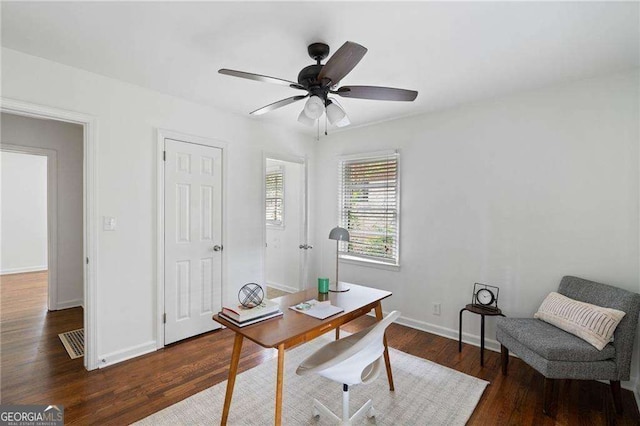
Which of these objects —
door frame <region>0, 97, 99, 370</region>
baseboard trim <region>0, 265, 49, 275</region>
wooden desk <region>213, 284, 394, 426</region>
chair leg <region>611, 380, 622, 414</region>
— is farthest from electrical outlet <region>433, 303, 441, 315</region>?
baseboard trim <region>0, 265, 49, 275</region>

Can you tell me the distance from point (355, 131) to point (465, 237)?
1.93 metres

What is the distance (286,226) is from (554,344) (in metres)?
3.59

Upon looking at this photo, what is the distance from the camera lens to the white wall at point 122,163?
2299mm

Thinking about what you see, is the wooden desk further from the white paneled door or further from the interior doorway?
the interior doorway

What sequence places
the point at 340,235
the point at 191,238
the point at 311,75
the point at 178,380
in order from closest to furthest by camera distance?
1. the point at 311,75
2. the point at 178,380
3. the point at 340,235
4. the point at 191,238

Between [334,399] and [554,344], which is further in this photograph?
[334,399]

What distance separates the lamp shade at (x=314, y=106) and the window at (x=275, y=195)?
9.80 feet

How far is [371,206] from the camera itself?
12.8 feet

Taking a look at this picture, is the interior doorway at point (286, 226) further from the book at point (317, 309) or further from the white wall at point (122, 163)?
the book at point (317, 309)

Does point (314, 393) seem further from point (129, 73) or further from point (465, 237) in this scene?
point (129, 73)

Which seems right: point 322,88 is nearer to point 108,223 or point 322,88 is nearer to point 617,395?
point 108,223

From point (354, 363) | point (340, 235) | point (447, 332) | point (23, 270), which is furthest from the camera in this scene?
point (23, 270)

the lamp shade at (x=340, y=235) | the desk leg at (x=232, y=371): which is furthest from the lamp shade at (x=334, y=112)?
the desk leg at (x=232, y=371)

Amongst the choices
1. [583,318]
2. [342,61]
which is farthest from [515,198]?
[342,61]
